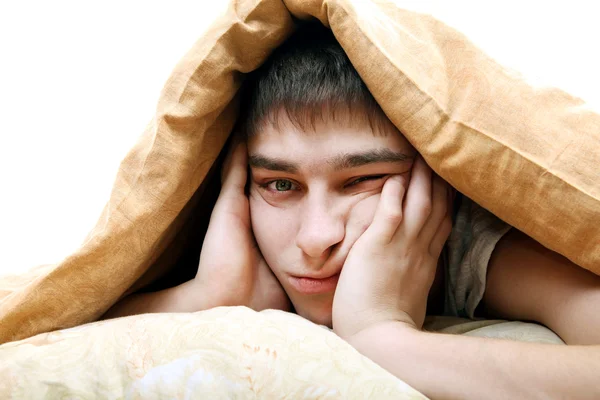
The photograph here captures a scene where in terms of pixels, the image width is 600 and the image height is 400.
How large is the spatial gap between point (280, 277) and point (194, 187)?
0.69 ft

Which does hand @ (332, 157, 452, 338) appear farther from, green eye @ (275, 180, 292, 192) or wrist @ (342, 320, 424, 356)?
green eye @ (275, 180, 292, 192)

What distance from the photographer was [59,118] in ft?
7.03

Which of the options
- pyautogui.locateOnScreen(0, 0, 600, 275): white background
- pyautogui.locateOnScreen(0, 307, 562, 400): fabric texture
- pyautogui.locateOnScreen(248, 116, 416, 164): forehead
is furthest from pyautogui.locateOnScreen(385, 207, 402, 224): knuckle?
pyautogui.locateOnScreen(0, 0, 600, 275): white background

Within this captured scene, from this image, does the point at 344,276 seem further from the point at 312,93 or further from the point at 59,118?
the point at 59,118

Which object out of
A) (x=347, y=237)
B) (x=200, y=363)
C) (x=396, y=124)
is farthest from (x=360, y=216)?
(x=200, y=363)

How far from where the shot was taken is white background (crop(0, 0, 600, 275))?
2045 millimetres

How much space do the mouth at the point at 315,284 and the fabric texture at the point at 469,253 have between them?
0.23 m

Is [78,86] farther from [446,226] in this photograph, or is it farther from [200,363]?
[200,363]

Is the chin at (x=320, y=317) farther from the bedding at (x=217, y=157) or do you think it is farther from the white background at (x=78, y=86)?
the white background at (x=78, y=86)

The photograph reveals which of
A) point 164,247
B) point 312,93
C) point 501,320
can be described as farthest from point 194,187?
point 501,320

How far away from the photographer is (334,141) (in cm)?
100

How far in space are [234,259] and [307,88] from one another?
0.31m

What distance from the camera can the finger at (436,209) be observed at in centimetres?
103

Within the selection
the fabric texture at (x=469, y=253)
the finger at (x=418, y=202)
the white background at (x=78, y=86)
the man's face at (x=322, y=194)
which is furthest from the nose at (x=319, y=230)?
the white background at (x=78, y=86)
